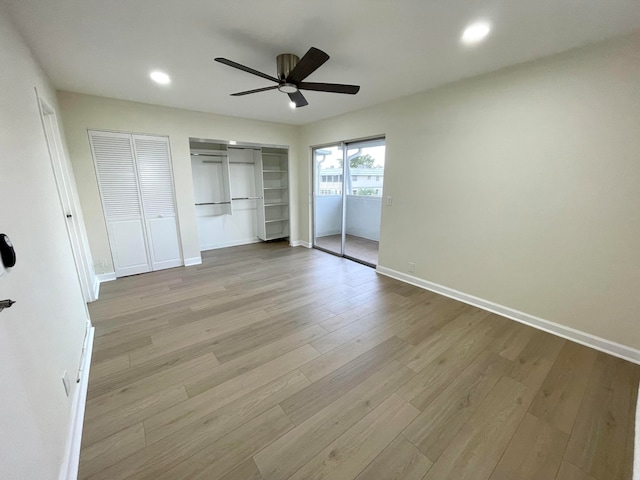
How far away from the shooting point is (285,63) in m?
2.18

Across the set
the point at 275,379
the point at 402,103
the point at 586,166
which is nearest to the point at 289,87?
the point at 402,103

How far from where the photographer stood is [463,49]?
6.90 feet

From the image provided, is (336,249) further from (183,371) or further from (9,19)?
(9,19)

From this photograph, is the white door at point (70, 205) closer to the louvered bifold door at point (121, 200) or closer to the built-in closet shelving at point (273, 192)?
the louvered bifold door at point (121, 200)

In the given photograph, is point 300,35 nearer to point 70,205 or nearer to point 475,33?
point 475,33

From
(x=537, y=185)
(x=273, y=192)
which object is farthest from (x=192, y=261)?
(x=537, y=185)

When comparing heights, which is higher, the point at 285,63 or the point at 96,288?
the point at 285,63

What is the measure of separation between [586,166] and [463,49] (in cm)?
143

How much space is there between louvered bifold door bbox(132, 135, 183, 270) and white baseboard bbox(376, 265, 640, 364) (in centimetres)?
→ 382

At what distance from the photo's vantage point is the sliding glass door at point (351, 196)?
4.46m

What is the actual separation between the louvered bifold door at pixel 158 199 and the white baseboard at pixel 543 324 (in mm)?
3825

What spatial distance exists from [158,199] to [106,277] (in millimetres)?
1347

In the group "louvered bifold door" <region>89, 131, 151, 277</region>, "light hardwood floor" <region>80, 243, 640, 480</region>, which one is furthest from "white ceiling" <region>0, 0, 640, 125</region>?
"light hardwood floor" <region>80, 243, 640, 480</region>

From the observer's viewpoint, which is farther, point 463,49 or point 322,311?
point 322,311
